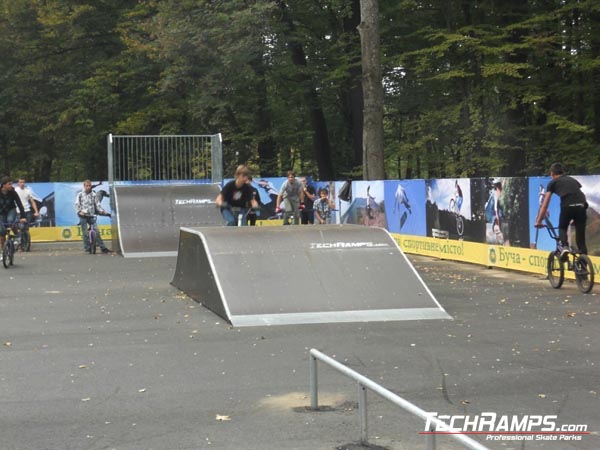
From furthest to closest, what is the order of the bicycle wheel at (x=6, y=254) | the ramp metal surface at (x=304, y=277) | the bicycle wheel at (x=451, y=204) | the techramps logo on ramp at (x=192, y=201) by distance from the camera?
the techramps logo on ramp at (x=192, y=201)
the bicycle wheel at (x=451, y=204)
the bicycle wheel at (x=6, y=254)
the ramp metal surface at (x=304, y=277)

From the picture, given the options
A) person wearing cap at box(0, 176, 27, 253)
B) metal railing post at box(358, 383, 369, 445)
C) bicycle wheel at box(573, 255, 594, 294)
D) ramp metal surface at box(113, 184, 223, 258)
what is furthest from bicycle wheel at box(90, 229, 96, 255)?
metal railing post at box(358, 383, 369, 445)

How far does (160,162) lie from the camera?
27.4m

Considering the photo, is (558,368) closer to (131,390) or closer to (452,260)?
(131,390)

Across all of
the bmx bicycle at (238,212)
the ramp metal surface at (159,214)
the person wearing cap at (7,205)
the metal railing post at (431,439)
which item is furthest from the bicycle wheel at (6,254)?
the metal railing post at (431,439)

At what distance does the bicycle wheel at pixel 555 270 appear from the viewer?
13977 mm

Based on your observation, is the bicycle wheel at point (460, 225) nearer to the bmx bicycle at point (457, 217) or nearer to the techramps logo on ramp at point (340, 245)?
the bmx bicycle at point (457, 217)

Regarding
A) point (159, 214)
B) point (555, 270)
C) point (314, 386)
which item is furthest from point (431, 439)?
point (159, 214)

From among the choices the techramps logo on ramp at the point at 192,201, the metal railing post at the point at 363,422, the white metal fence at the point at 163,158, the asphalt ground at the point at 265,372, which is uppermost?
the white metal fence at the point at 163,158

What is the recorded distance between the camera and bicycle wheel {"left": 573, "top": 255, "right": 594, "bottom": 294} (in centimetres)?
1320

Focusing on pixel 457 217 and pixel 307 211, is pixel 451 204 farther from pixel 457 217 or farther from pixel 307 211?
pixel 307 211

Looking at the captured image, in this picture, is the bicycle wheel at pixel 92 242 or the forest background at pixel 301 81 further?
the forest background at pixel 301 81

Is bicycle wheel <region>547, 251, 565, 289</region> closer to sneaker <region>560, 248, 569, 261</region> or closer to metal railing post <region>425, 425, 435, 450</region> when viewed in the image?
sneaker <region>560, 248, 569, 261</region>

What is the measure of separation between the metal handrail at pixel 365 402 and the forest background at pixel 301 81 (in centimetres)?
2138

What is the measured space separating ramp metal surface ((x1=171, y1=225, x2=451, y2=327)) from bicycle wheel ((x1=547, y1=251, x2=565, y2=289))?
3.11 metres
